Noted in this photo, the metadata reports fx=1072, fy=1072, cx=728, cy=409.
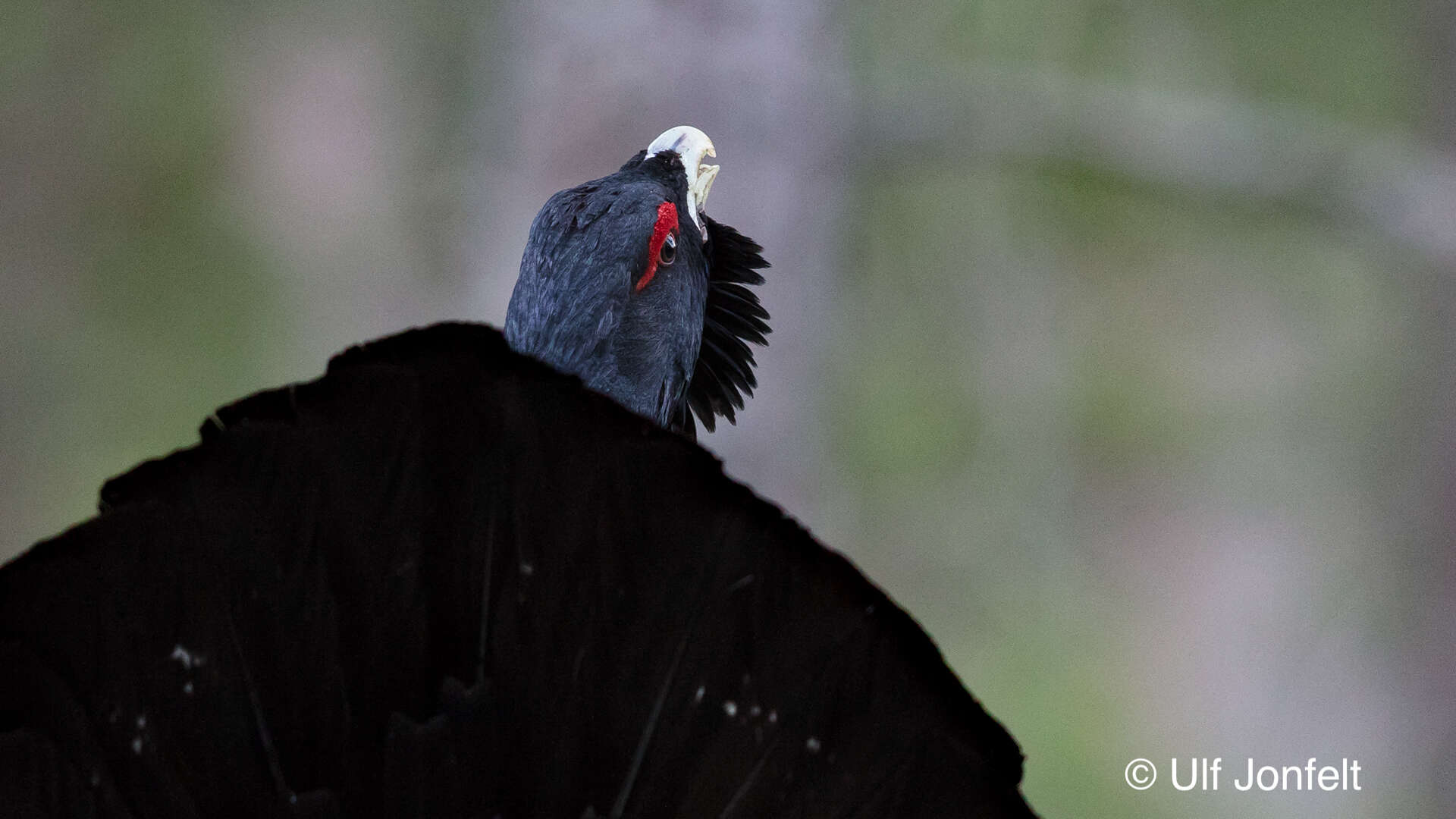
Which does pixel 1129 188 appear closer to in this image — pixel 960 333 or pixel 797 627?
pixel 960 333

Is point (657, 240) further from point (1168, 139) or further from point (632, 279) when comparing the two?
point (1168, 139)

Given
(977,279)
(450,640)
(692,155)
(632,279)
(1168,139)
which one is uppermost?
(1168,139)

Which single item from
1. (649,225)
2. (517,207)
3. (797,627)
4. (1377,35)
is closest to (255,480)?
(797,627)

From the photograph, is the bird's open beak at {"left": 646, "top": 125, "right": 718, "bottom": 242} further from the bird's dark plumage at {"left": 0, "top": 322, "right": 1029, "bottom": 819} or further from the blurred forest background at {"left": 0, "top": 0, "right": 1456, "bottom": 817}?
the blurred forest background at {"left": 0, "top": 0, "right": 1456, "bottom": 817}

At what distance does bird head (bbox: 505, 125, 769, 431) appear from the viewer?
1006 mm

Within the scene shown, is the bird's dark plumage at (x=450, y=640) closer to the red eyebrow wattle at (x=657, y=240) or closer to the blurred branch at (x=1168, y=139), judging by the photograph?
the red eyebrow wattle at (x=657, y=240)

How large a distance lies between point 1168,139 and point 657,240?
231 cm

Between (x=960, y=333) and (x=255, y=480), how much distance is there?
9.17ft

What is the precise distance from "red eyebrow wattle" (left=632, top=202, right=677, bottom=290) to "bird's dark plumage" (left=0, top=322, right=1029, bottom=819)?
0.59 m

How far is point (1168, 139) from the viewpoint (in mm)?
2906

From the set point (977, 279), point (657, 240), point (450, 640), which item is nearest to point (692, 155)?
point (657, 240)

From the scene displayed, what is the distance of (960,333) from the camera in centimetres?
311

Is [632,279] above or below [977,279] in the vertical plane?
below

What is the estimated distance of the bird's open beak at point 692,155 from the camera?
1.19 metres
